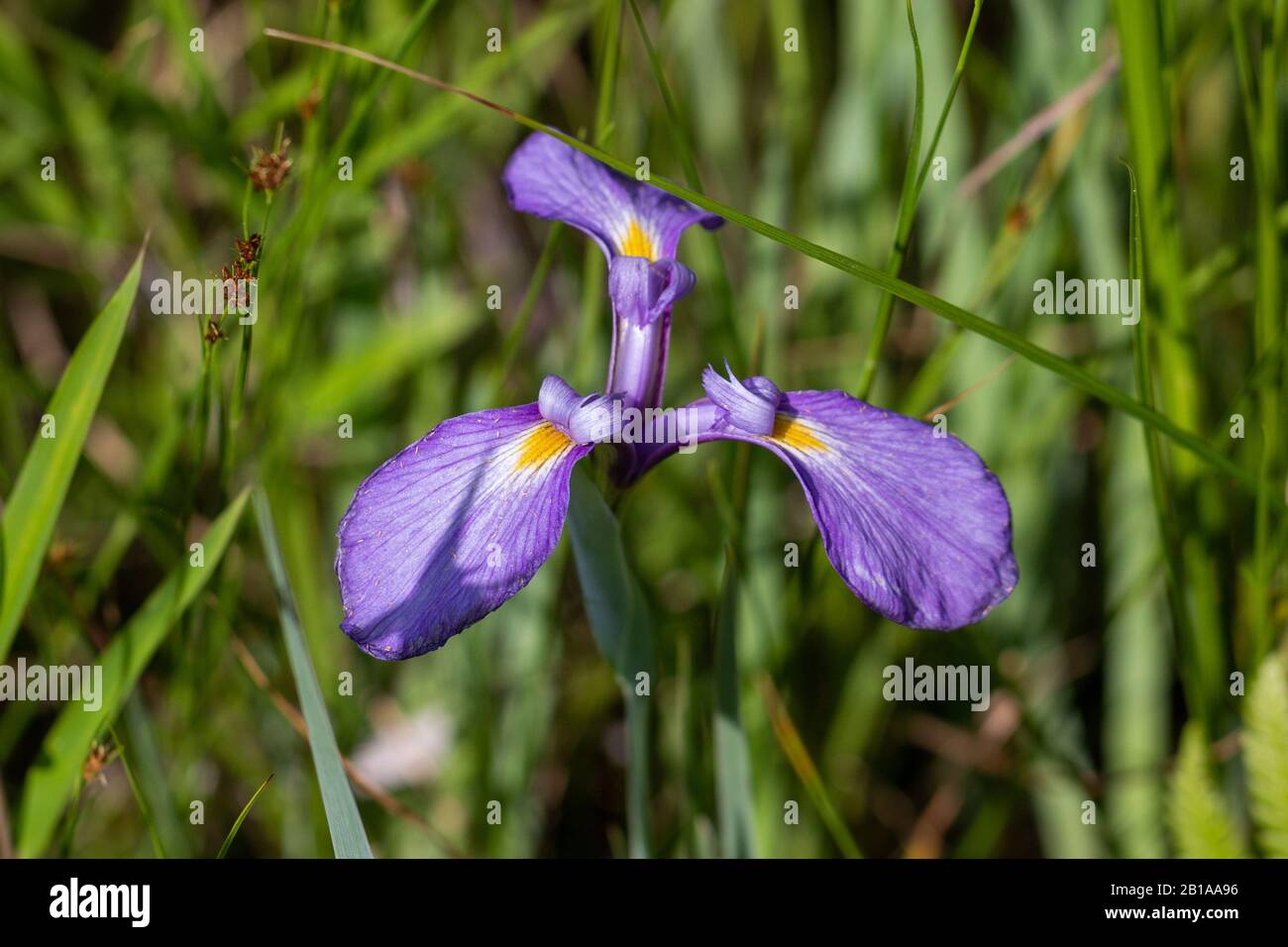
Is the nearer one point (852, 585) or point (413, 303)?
point (852, 585)

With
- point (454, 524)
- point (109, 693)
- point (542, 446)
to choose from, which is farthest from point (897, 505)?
point (109, 693)

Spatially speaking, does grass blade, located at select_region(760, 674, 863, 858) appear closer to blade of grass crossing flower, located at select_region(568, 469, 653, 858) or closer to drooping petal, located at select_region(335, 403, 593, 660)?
blade of grass crossing flower, located at select_region(568, 469, 653, 858)

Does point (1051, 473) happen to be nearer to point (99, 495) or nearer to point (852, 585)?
point (852, 585)

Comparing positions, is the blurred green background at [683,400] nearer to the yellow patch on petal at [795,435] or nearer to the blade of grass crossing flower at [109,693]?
the blade of grass crossing flower at [109,693]

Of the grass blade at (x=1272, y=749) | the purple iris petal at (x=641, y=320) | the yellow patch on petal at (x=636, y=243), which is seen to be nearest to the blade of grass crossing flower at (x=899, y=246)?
the purple iris petal at (x=641, y=320)

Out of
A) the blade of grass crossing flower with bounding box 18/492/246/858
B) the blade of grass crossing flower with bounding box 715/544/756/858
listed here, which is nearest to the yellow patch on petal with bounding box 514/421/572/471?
the blade of grass crossing flower with bounding box 715/544/756/858

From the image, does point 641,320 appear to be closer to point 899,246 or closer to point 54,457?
point 899,246
